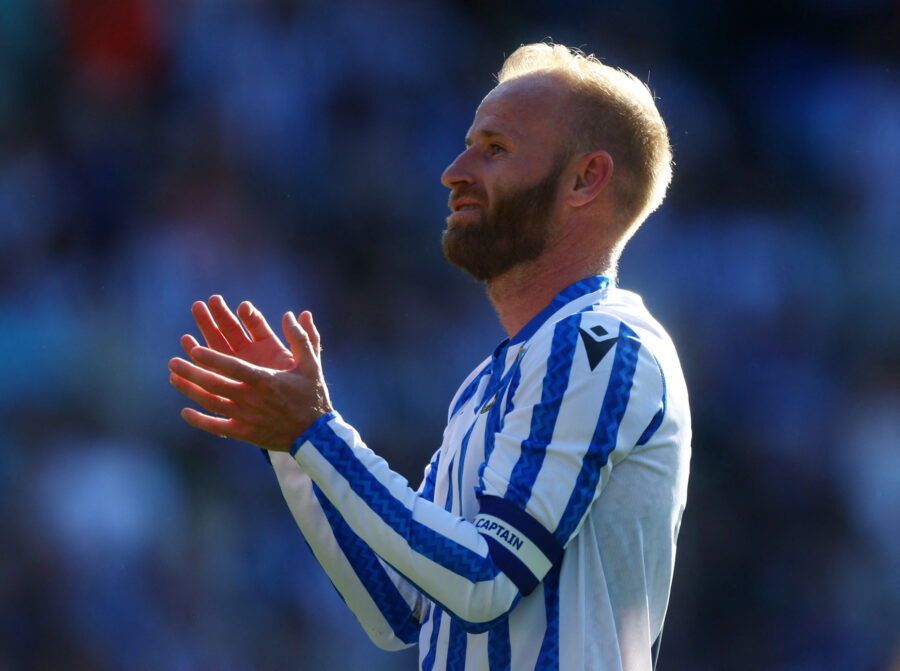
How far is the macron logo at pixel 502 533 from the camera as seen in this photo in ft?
6.29

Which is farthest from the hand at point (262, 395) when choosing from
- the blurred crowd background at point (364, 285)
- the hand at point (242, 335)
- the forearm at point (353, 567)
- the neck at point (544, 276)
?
the blurred crowd background at point (364, 285)

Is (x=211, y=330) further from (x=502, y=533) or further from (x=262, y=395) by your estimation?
(x=502, y=533)

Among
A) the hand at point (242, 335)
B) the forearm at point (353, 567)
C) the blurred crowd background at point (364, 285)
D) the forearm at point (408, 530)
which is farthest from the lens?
the blurred crowd background at point (364, 285)

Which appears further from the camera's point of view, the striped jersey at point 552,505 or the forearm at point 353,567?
the forearm at point 353,567

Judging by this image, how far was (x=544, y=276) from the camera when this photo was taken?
2.46 meters

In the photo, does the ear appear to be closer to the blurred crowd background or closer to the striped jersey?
the striped jersey

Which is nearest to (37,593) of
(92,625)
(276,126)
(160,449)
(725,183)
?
(92,625)

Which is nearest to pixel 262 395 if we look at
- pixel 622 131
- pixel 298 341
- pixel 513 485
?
pixel 298 341

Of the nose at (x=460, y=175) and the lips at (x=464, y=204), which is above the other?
the nose at (x=460, y=175)

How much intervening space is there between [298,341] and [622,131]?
0.93 m

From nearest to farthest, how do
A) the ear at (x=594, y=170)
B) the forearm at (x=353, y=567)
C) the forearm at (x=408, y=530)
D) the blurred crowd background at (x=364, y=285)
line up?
the forearm at (x=408, y=530)
the forearm at (x=353, y=567)
the ear at (x=594, y=170)
the blurred crowd background at (x=364, y=285)

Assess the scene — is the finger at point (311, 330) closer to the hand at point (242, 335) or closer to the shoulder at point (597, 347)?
the hand at point (242, 335)

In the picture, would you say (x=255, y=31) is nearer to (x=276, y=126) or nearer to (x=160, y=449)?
(x=276, y=126)

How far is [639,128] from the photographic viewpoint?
259 cm
